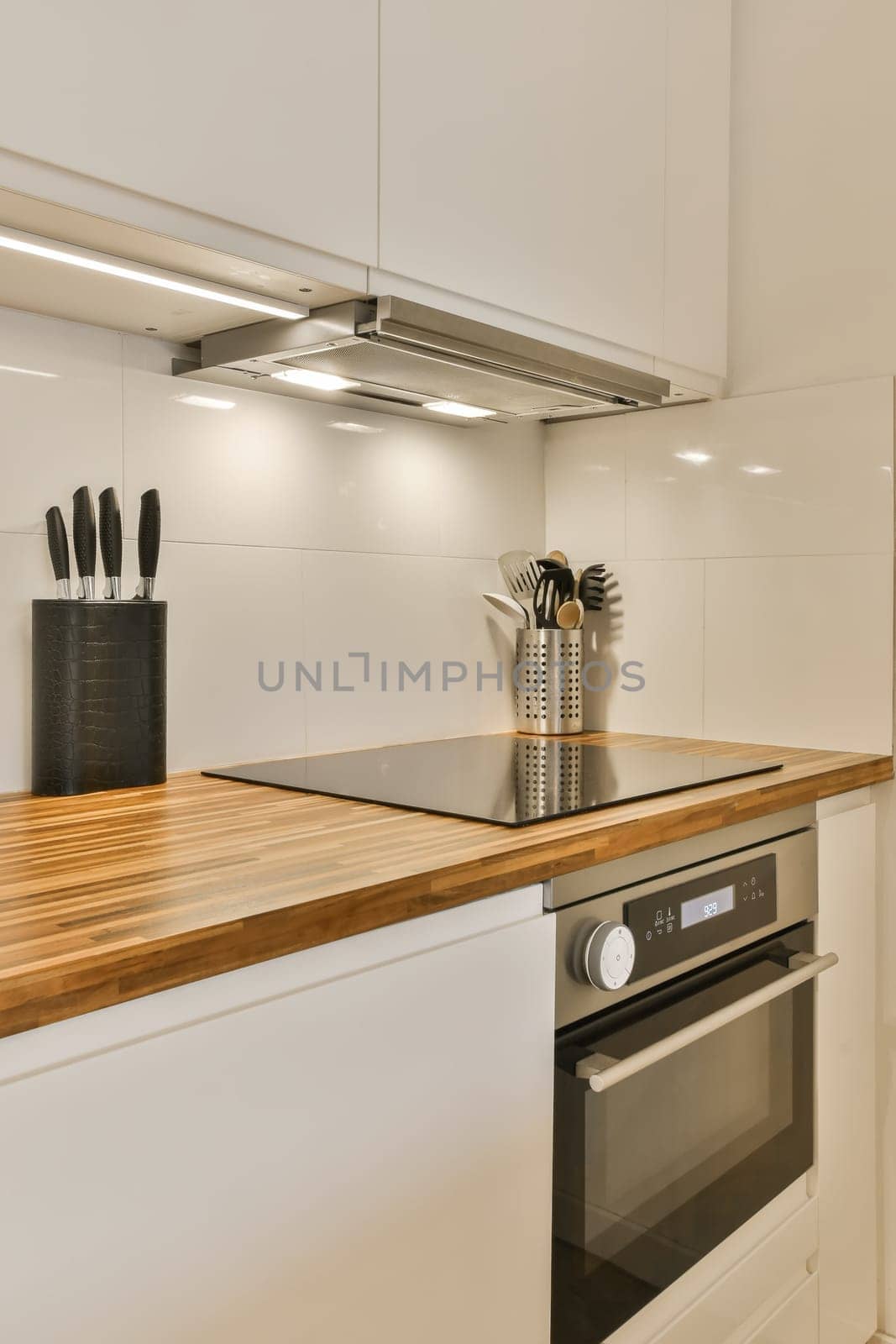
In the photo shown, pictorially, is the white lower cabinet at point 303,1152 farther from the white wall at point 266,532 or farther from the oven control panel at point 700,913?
the white wall at point 266,532

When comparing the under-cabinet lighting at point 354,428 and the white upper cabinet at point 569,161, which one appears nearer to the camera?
the white upper cabinet at point 569,161

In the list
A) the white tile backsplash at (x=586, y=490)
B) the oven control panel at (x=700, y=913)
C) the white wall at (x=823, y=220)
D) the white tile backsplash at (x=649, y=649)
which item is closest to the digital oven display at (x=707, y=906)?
the oven control panel at (x=700, y=913)

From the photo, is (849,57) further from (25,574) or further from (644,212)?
(25,574)

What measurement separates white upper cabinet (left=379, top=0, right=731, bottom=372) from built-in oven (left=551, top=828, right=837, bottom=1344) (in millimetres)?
774

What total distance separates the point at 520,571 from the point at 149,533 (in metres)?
0.80

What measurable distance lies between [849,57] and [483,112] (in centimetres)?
79

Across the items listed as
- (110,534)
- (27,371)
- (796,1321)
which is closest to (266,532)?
(110,534)

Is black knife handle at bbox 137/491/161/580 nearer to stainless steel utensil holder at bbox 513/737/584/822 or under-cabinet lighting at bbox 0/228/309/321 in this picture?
under-cabinet lighting at bbox 0/228/309/321

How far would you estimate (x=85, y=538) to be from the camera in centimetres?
126

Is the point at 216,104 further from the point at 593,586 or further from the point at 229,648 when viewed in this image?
the point at 593,586

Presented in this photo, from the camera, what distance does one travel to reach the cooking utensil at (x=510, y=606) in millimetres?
1927

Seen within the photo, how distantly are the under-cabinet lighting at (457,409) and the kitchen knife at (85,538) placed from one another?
2.01ft

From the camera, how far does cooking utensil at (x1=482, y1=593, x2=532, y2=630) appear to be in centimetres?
193

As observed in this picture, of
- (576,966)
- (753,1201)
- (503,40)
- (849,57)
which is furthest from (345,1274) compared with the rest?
(849,57)
